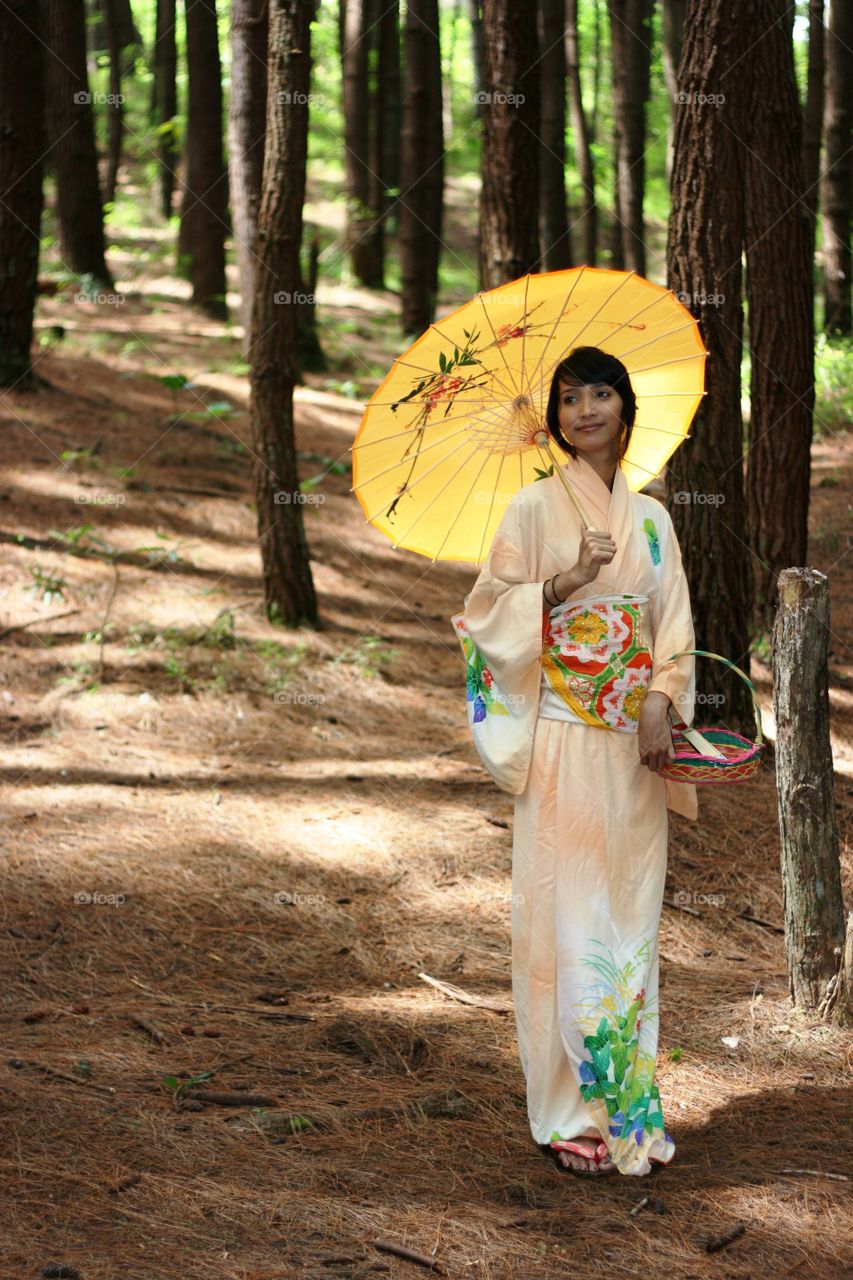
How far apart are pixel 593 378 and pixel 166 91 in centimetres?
1825

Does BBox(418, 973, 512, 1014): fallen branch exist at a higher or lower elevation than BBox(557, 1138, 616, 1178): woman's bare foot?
lower

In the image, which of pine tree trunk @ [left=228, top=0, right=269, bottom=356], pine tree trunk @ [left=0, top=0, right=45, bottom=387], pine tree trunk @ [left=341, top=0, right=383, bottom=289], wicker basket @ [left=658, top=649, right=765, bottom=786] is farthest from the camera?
pine tree trunk @ [left=341, top=0, right=383, bottom=289]

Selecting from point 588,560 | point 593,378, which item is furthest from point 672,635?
point 593,378

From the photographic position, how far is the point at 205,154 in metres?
15.1

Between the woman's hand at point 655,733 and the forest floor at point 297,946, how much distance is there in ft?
3.52

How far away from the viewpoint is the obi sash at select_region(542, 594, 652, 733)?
3396mm

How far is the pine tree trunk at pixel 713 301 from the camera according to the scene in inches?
229

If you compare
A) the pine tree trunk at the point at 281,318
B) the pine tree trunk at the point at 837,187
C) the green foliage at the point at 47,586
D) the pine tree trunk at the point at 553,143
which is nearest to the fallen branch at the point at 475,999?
the pine tree trunk at the point at 281,318

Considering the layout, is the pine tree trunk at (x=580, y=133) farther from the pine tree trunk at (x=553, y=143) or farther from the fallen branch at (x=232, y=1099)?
the fallen branch at (x=232, y=1099)

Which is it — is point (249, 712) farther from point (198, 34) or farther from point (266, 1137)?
point (198, 34)

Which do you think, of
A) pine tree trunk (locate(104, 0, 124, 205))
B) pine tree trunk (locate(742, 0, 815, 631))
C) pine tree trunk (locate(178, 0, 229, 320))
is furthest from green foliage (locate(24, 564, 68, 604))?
pine tree trunk (locate(104, 0, 124, 205))

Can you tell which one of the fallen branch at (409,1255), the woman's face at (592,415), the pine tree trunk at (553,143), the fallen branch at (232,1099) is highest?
the pine tree trunk at (553,143)

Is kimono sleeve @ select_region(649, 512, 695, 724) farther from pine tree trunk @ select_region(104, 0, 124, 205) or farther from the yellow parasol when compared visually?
pine tree trunk @ select_region(104, 0, 124, 205)

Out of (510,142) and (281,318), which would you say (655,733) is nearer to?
(281,318)
